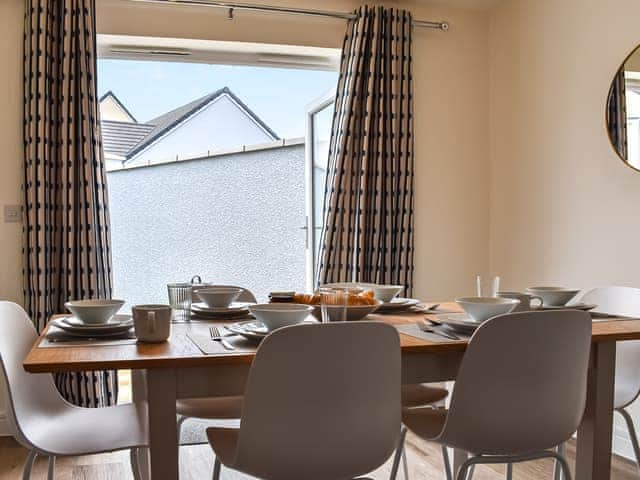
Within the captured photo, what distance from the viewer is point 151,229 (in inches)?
150

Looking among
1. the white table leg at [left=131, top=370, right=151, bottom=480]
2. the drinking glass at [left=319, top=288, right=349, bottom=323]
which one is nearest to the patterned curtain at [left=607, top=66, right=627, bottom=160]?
the drinking glass at [left=319, top=288, right=349, bottom=323]

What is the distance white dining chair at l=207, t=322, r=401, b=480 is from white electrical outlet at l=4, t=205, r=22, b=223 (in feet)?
7.68

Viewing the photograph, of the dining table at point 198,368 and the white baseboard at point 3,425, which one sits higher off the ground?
the dining table at point 198,368

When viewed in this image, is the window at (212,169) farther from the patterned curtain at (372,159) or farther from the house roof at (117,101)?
the patterned curtain at (372,159)

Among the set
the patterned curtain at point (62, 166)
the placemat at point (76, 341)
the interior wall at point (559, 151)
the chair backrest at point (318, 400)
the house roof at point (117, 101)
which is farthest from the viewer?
the house roof at point (117, 101)

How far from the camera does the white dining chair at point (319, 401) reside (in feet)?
4.29

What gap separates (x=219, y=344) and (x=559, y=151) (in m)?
2.51

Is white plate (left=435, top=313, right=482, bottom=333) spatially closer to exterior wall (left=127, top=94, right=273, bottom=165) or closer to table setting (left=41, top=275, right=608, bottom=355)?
table setting (left=41, top=275, right=608, bottom=355)

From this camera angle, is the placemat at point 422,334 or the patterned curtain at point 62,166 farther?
the patterned curtain at point 62,166

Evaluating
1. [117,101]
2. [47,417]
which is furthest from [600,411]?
[117,101]

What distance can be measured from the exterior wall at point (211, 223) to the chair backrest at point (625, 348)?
2057 mm

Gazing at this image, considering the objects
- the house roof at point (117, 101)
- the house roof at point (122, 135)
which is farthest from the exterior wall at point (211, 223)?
the house roof at point (117, 101)

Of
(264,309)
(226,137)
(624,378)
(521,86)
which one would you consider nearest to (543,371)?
(264,309)

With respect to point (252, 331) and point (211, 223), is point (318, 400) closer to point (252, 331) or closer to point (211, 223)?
point (252, 331)
